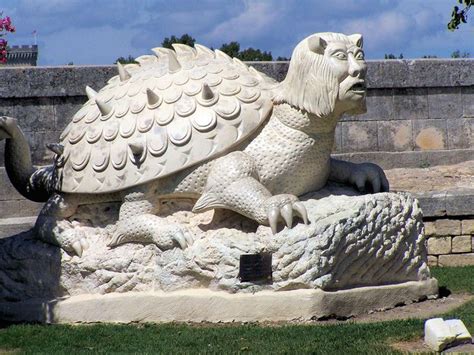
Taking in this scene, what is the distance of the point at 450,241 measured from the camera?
1191 centimetres

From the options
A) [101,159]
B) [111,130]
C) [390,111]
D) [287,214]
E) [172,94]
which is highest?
[390,111]

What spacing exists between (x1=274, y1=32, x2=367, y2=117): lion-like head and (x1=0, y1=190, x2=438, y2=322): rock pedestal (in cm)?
82

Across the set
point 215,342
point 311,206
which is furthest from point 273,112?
point 215,342

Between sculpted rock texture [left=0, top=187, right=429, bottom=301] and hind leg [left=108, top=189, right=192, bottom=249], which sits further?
hind leg [left=108, top=189, right=192, bottom=249]

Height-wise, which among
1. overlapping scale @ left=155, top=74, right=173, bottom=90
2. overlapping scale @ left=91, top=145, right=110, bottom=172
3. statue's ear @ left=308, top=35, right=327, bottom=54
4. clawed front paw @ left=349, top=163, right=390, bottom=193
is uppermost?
statue's ear @ left=308, top=35, right=327, bottom=54

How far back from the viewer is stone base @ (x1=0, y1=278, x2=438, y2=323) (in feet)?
28.9

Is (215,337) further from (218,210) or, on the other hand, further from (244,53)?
(244,53)

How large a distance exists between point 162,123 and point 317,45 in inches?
58.6

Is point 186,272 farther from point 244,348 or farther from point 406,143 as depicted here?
point 406,143

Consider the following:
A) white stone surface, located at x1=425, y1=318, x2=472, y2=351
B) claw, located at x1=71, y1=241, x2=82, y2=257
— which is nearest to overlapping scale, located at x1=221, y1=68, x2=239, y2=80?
claw, located at x1=71, y1=241, x2=82, y2=257

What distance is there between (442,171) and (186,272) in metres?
5.91

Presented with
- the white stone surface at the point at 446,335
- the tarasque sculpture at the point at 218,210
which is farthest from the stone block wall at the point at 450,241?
the white stone surface at the point at 446,335

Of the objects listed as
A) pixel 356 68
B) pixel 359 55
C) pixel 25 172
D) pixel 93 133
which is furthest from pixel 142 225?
pixel 359 55

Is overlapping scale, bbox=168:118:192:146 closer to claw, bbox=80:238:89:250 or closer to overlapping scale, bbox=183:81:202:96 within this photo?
overlapping scale, bbox=183:81:202:96
